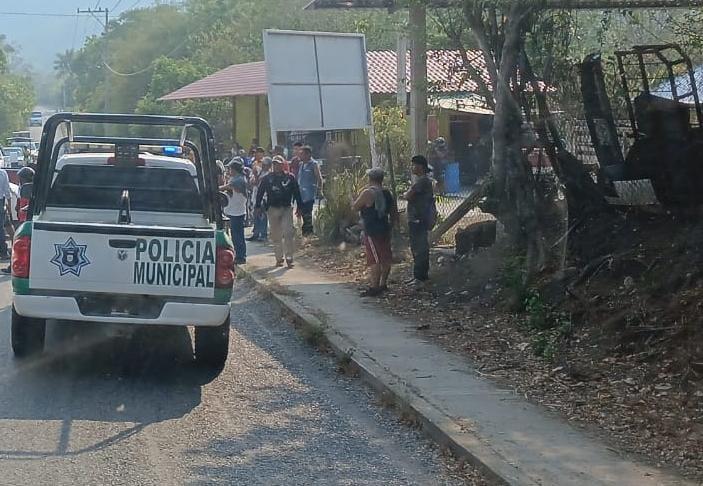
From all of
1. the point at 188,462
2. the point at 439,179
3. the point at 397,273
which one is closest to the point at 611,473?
the point at 188,462

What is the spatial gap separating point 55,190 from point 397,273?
5841mm

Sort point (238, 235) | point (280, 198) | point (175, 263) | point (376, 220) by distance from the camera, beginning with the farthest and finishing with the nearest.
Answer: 1. point (238, 235)
2. point (280, 198)
3. point (376, 220)
4. point (175, 263)

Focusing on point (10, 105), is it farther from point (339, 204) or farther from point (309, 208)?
point (339, 204)

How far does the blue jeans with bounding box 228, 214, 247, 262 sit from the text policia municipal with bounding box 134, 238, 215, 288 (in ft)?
26.7

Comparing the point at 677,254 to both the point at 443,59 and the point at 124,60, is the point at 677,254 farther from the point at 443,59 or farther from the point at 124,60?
the point at 124,60

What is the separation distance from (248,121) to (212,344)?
1339 inches

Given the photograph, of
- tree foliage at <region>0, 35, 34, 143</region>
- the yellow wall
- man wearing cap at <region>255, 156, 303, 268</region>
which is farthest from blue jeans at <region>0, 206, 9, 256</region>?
tree foliage at <region>0, 35, 34, 143</region>

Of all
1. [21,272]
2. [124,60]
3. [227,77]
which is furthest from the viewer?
[124,60]

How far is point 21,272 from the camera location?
29.9ft

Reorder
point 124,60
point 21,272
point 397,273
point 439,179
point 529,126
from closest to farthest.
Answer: point 21,272
point 529,126
point 397,273
point 439,179
point 124,60

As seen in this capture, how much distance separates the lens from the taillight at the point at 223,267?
9305 mm

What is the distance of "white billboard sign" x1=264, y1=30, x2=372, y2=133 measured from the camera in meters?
19.8

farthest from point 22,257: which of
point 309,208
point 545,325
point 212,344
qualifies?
point 309,208

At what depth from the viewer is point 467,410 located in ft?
27.7
